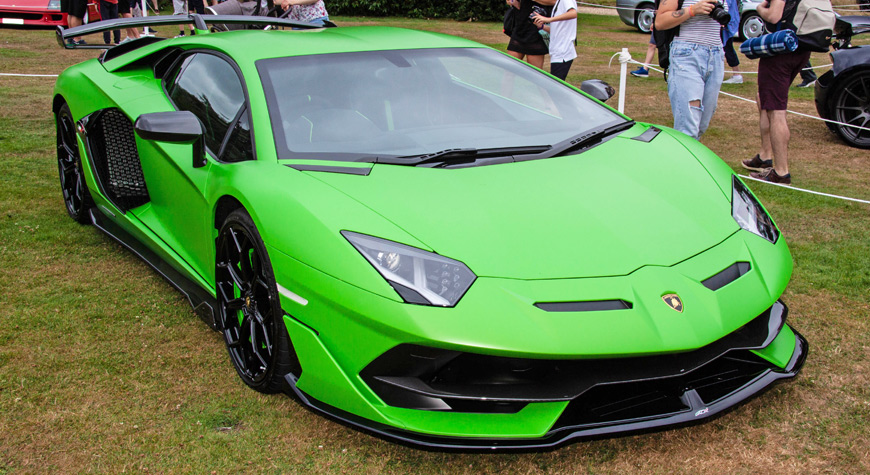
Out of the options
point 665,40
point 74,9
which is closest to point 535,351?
point 665,40

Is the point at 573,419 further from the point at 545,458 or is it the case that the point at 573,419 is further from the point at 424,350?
the point at 424,350

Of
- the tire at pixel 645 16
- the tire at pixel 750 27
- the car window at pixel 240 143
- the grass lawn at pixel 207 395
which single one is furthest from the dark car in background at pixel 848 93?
the tire at pixel 645 16

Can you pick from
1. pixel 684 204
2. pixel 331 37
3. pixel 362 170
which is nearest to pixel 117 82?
pixel 331 37

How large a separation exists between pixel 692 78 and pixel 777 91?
2.86ft

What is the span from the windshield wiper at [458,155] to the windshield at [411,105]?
51 millimetres

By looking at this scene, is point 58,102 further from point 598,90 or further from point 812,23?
point 812,23

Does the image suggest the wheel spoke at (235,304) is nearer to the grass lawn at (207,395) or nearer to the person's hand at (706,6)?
the grass lawn at (207,395)

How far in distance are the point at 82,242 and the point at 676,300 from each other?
3586 mm

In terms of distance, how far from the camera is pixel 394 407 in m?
2.35

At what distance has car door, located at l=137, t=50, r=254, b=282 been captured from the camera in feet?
10.4

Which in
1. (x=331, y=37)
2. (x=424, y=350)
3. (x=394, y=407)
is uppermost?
(x=331, y=37)

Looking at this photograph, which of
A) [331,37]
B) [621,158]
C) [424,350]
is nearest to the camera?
[424,350]

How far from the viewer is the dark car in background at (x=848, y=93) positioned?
683 cm

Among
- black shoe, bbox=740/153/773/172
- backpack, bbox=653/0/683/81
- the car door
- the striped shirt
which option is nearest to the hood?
the car door
